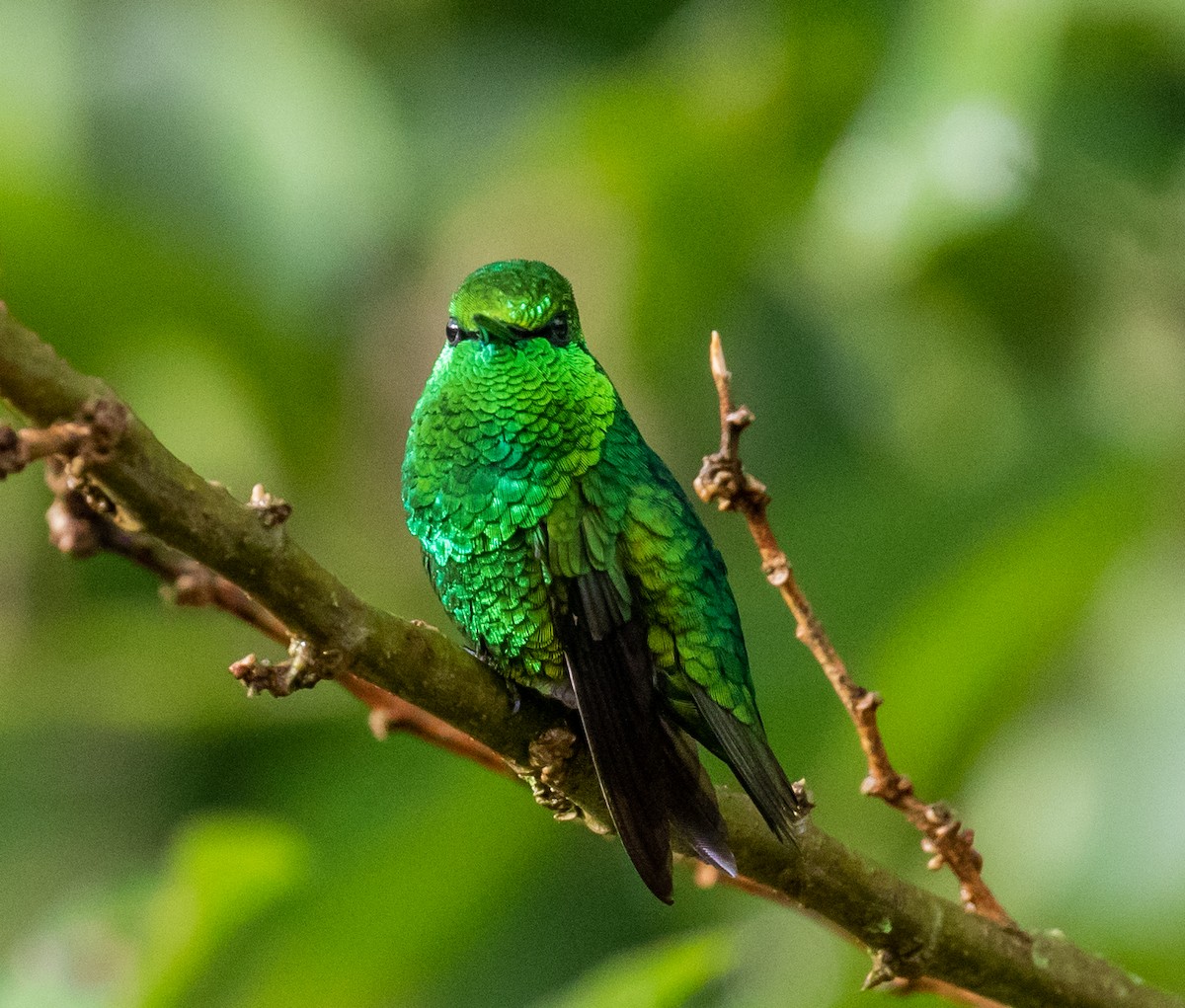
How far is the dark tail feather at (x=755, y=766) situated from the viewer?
1649 mm

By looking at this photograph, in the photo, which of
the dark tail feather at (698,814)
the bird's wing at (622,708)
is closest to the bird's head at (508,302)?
the bird's wing at (622,708)

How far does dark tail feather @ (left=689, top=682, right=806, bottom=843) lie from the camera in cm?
165

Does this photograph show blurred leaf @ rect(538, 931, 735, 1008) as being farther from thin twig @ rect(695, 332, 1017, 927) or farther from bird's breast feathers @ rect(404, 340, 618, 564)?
bird's breast feathers @ rect(404, 340, 618, 564)

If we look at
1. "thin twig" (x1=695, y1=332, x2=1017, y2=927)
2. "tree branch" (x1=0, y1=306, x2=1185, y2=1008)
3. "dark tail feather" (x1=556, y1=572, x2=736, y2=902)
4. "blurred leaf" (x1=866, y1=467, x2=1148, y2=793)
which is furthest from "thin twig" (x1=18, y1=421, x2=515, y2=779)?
"blurred leaf" (x1=866, y1=467, x2=1148, y2=793)

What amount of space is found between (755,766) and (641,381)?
2509 mm

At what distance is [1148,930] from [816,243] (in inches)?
68.2

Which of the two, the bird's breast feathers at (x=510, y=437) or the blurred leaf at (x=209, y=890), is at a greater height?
the bird's breast feathers at (x=510, y=437)

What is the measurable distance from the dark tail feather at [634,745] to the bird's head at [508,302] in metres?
0.30

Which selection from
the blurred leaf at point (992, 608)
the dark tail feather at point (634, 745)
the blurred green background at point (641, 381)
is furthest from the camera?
the blurred green background at point (641, 381)

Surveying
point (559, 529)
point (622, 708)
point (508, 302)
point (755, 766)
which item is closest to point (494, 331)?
point (508, 302)

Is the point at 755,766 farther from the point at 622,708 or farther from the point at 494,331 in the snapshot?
the point at 494,331

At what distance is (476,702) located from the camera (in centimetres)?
156

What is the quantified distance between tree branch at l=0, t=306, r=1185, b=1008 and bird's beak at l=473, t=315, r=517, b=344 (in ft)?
1.36

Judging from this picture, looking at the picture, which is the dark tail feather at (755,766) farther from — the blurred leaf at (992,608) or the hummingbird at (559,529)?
the blurred leaf at (992,608)
